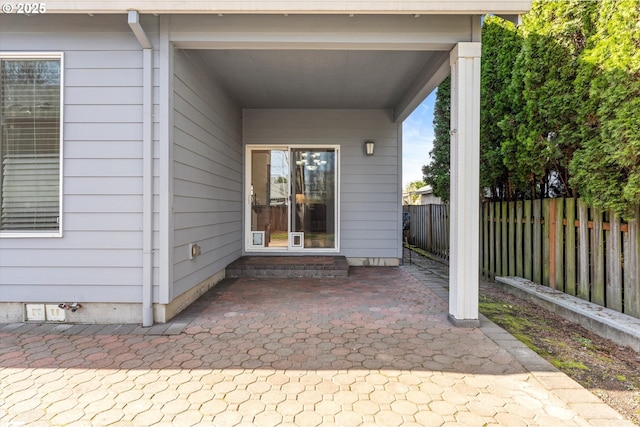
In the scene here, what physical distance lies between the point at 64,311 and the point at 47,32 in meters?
2.68

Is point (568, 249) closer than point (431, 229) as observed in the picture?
Yes

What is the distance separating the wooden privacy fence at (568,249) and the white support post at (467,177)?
1301 mm

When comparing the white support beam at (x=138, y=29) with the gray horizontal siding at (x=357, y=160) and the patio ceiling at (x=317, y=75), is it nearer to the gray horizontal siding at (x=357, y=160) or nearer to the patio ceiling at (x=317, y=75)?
the patio ceiling at (x=317, y=75)

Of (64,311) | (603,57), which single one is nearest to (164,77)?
(64,311)

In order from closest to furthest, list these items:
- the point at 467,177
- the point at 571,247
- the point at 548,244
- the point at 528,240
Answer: the point at 467,177
the point at 571,247
the point at 548,244
the point at 528,240

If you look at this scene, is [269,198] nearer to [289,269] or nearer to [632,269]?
[289,269]

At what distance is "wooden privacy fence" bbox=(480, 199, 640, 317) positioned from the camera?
3.02 metres

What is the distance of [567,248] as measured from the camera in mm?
3701

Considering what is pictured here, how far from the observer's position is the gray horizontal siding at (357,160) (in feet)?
19.9

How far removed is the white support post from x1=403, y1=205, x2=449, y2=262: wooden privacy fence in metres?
Answer: 3.60

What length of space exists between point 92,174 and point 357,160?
4.12 m

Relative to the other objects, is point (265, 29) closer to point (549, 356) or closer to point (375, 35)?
point (375, 35)

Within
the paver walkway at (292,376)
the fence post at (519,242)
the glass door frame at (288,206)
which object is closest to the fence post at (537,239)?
the fence post at (519,242)

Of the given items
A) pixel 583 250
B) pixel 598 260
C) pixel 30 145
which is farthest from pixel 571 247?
pixel 30 145
